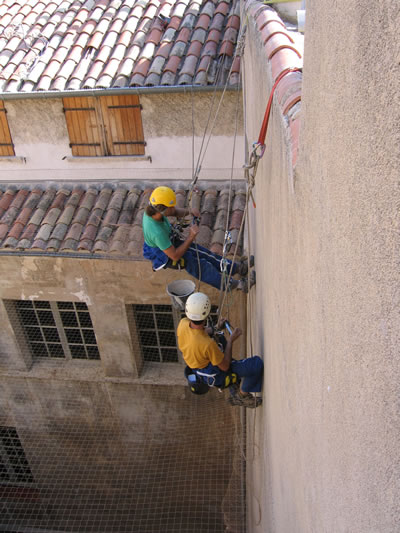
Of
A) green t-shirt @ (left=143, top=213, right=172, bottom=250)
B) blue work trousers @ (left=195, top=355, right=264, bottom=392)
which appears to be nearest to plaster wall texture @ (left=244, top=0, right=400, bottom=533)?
blue work trousers @ (left=195, top=355, right=264, bottom=392)

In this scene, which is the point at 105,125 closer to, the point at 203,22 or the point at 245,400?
the point at 203,22

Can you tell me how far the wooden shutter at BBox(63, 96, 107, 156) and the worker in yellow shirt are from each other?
11.3 feet

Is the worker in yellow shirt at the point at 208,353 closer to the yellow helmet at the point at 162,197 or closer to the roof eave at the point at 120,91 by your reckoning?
the yellow helmet at the point at 162,197

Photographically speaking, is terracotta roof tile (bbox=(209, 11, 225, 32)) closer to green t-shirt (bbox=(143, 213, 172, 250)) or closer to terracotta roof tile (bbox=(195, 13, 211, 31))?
terracotta roof tile (bbox=(195, 13, 211, 31))

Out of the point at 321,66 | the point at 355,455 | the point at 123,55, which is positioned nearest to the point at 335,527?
the point at 355,455

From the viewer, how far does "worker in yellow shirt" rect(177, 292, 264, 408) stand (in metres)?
3.76

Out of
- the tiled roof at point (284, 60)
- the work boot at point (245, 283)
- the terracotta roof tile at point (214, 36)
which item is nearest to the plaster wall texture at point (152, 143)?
the terracotta roof tile at point (214, 36)

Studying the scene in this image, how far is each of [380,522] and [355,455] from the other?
0.15 m

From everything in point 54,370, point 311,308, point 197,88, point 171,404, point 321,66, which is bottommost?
point 171,404

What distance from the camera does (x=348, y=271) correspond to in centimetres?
92

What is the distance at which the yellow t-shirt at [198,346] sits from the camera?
3.78 metres

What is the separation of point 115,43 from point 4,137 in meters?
2.04

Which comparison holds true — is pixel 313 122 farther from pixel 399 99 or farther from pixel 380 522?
pixel 380 522

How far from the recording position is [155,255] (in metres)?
4.95
